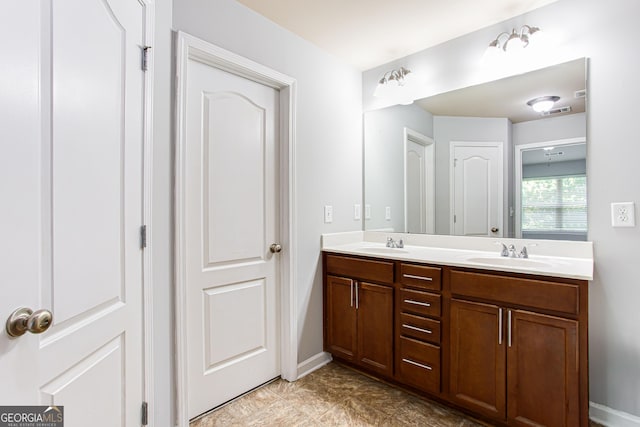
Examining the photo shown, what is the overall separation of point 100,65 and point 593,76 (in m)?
2.41

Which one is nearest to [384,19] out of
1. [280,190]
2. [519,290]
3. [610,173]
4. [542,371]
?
[280,190]

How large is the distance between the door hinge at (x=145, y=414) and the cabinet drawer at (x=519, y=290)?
1.61 meters

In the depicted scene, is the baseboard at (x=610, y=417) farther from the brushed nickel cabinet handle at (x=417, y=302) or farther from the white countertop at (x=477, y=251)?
the brushed nickel cabinet handle at (x=417, y=302)

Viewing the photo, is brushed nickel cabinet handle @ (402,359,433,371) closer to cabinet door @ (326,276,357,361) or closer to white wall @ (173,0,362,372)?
cabinet door @ (326,276,357,361)

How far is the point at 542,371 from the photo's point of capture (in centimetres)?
149

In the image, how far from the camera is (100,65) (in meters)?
1.04

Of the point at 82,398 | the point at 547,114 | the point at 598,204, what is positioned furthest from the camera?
the point at 547,114

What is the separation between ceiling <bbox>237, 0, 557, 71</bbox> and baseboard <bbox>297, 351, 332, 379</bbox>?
2.39 m

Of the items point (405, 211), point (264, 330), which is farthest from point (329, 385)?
point (405, 211)

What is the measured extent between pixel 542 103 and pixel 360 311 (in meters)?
1.83

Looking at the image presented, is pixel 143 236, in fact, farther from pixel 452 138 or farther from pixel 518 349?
pixel 452 138

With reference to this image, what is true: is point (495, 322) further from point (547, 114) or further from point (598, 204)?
point (547, 114)

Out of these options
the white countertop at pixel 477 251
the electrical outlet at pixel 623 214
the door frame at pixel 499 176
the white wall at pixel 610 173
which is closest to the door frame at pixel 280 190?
the white countertop at pixel 477 251

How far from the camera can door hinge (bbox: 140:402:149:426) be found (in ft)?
4.30
